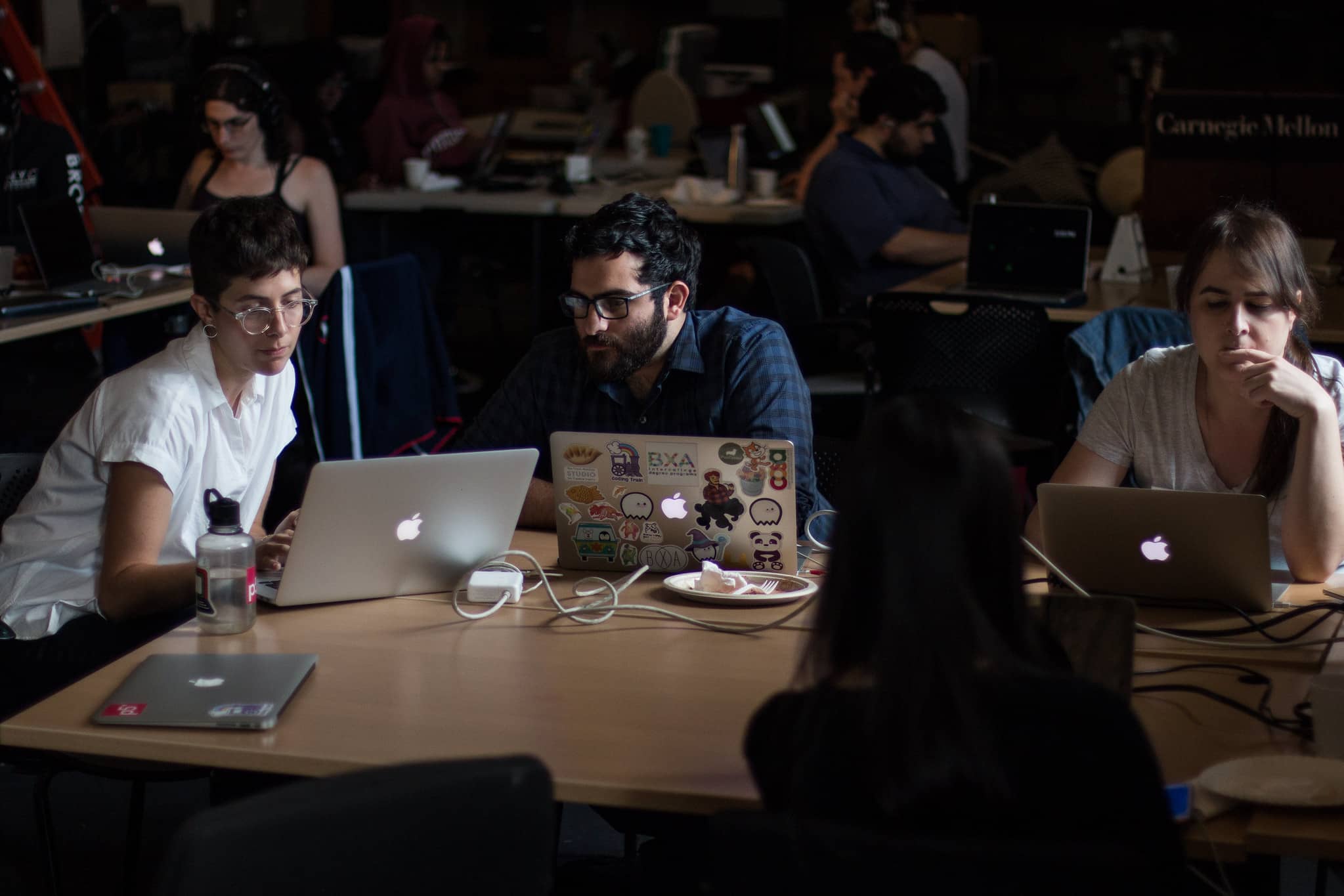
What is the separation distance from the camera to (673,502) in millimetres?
2025

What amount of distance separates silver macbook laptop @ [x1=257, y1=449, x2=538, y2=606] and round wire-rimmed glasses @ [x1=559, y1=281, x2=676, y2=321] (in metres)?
0.43

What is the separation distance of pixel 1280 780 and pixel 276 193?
3622 millimetres

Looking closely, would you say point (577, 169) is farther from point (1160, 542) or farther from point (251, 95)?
point (1160, 542)

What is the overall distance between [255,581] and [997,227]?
107 inches

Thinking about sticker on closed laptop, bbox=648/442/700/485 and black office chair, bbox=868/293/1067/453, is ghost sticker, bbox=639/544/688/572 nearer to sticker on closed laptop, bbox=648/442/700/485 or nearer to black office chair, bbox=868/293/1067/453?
sticker on closed laptop, bbox=648/442/700/485

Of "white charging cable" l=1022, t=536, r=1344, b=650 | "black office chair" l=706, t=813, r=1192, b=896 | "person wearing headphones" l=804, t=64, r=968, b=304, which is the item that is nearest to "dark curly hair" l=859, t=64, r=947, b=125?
"person wearing headphones" l=804, t=64, r=968, b=304

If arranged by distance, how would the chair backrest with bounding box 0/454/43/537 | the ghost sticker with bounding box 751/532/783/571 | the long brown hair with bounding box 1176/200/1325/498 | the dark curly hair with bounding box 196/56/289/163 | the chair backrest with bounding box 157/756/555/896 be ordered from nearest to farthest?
the chair backrest with bounding box 157/756/555/896 → the ghost sticker with bounding box 751/532/783/571 → the long brown hair with bounding box 1176/200/1325/498 → the chair backrest with bounding box 0/454/43/537 → the dark curly hair with bounding box 196/56/289/163

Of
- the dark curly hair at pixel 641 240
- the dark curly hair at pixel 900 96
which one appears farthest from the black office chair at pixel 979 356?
the dark curly hair at pixel 641 240

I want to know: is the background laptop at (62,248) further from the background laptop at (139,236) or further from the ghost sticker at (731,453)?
the ghost sticker at (731,453)

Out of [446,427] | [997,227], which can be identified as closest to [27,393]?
→ [446,427]

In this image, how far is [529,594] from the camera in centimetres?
205

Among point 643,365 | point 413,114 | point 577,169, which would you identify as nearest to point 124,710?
point 643,365

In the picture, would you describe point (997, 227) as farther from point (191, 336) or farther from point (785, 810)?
point (785, 810)

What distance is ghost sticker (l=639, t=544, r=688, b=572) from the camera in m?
2.08
